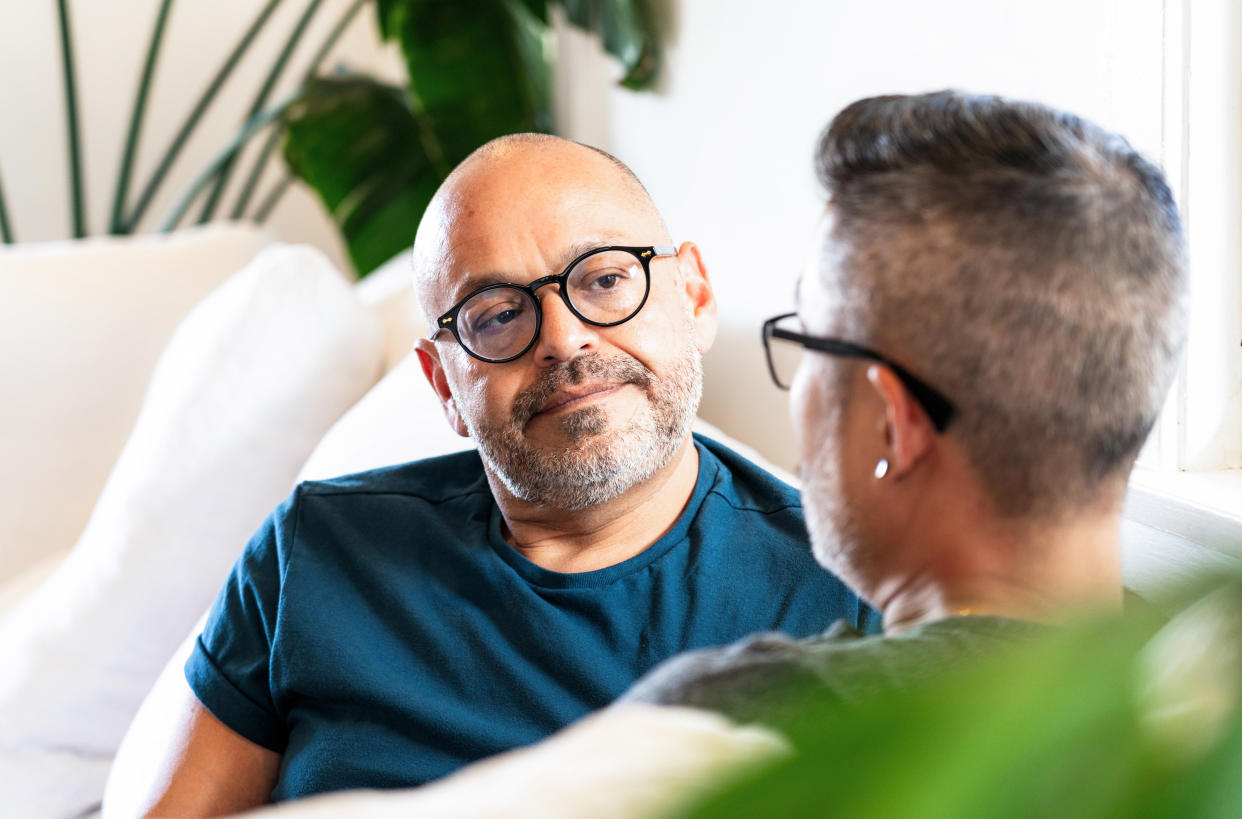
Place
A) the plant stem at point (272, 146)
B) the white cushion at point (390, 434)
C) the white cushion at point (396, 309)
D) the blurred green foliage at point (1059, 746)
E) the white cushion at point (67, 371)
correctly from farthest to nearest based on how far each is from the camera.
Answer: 1. the plant stem at point (272, 146)
2. the white cushion at point (67, 371)
3. the white cushion at point (396, 309)
4. the white cushion at point (390, 434)
5. the blurred green foliage at point (1059, 746)

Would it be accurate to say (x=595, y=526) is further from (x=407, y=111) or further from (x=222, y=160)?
(x=222, y=160)

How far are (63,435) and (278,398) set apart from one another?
671 mm

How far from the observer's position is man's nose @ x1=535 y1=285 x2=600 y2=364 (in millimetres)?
1072

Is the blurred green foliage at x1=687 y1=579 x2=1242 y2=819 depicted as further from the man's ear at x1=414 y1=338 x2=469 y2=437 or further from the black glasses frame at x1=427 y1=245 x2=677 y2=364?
the man's ear at x1=414 y1=338 x2=469 y2=437

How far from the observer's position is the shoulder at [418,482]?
1217mm

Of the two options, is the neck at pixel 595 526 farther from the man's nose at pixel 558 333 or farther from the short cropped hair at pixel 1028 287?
the short cropped hair at pixel 1028 287

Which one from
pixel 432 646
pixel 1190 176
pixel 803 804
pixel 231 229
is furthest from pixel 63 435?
pixel 803 804

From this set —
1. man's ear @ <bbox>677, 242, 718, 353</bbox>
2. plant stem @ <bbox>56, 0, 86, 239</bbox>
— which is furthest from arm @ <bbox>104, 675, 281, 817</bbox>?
plant stem @ <bbox>56, 0, 86, 239</bbox>

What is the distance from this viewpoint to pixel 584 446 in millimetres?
1076

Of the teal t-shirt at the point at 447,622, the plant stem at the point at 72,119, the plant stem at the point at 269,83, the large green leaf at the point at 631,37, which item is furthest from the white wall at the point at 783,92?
the plant stem at the point at 72,119

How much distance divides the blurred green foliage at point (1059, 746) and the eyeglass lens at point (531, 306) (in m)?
0.86

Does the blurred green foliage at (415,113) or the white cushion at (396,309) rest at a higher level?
the blurred green foliage at (415,113)

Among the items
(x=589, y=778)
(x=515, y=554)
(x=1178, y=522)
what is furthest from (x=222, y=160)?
(x=589, y=778)

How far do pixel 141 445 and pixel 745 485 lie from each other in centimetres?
92
